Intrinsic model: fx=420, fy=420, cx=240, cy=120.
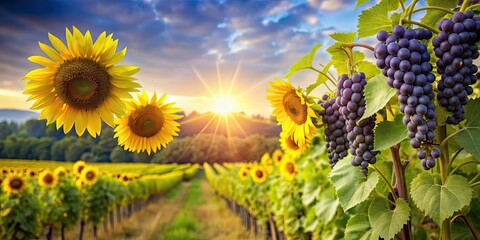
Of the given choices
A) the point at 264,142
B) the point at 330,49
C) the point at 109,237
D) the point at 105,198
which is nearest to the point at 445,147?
the point at 330,49

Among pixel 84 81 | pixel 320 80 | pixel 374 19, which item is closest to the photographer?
pixel 84 81

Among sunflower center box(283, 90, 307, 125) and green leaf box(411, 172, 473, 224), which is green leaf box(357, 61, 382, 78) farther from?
green leaf box(411, 172, 473, 224)

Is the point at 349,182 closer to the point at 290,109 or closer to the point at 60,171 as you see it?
the point at 290,109

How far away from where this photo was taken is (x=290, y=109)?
1.78m

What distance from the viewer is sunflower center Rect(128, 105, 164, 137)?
43.3 inches

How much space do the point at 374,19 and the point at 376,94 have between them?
38cm

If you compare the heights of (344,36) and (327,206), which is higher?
(344,36)

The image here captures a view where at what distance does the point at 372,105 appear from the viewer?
1330 mm

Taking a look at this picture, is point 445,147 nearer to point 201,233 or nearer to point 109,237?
point 201,233

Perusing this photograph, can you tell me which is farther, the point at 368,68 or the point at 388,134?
the point at 368,68

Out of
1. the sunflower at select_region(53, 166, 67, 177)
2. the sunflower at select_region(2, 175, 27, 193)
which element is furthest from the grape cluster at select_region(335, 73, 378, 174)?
the sunflower at select_region(53, 166, 67, 177)

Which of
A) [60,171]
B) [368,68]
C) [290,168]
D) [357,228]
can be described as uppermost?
[368,68]

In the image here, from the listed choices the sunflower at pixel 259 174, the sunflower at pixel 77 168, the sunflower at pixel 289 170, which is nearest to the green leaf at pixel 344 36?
the sunflower at pixel 289 170

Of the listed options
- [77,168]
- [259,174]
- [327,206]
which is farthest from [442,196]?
[77,168]
